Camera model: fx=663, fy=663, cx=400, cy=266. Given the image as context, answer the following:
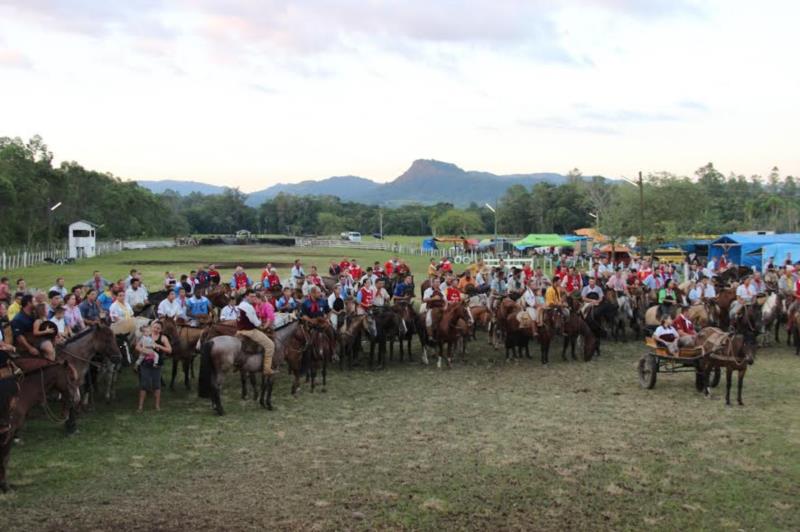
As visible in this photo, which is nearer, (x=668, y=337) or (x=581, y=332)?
(x=668, y=337)

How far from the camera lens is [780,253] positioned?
36375 mm

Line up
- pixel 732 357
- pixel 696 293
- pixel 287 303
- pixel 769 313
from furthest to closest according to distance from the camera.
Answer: pixel 696 293, pixel 769 313, pixel 287 303, pixel 732 357

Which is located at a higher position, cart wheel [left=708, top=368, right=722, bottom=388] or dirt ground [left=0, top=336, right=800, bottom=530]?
cart wheel [left=708, top=368, right=722, bottom=388]

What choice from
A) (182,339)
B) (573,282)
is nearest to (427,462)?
(182,339)

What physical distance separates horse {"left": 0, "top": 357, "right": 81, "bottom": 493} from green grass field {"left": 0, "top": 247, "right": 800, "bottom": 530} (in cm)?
57

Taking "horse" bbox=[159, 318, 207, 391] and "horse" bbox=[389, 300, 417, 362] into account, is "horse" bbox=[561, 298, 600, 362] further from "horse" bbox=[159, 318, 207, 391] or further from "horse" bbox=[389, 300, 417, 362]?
"horse" bbox=[159, 318, 207, 391]

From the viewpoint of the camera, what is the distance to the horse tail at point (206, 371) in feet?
40.3

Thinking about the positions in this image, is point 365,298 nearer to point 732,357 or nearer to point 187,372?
point 187,372

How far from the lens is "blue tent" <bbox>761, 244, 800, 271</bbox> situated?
1388 inches

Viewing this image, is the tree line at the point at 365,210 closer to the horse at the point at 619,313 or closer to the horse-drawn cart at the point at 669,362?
the horse at the point at 619,313

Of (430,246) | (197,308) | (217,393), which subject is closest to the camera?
(217,393)

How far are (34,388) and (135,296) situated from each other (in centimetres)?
695

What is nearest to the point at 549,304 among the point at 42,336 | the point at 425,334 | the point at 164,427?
the point at 425,334

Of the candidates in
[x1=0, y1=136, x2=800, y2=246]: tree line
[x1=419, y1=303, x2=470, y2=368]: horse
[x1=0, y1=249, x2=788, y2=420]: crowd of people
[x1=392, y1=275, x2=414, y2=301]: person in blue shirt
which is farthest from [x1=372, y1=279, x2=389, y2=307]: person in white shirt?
[x1=0, y1=136, x2=800, y2=246]: tree line
